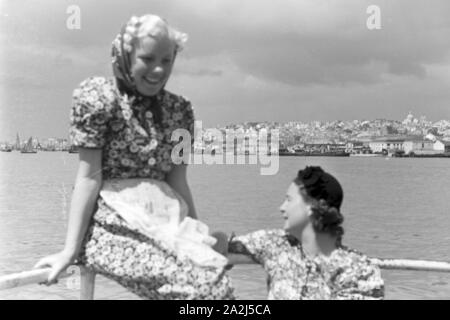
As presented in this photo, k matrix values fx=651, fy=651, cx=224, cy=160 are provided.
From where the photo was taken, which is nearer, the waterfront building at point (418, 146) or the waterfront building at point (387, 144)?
the waterfront building at point (387, 144)

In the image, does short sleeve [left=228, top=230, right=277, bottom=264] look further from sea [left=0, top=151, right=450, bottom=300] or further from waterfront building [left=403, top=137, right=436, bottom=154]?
waterfront building [left=403, top=137, right=436, bottom=154]

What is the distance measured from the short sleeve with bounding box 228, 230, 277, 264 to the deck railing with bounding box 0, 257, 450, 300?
45mm

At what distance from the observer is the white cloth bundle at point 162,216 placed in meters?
2.70

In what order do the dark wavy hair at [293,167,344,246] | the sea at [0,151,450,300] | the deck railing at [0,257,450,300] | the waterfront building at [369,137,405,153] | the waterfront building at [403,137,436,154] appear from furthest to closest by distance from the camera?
the waterfront building at [403,137,436,154] < the waterfront building at [369,137,405,153] < the sea at [0,151,450,300] < the dark wavy hair at [293,167,344,246] < the deck railing at [0,257,450,300]

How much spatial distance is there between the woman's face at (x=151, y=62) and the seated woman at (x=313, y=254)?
76 centimetres

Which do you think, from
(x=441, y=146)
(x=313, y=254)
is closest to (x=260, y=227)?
(x=313, y=254)

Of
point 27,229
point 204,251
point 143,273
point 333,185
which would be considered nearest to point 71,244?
point 143,273

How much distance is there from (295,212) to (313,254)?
218mm

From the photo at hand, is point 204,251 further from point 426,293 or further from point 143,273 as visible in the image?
point 426,293

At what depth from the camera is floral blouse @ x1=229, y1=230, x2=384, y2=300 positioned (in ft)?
9.46

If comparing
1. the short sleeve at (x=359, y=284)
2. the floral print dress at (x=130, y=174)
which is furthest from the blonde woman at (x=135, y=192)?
the short sleeve at (x=359, y=284)

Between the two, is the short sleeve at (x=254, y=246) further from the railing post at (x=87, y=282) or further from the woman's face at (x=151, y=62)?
the woman's face at (x=151, y=62)

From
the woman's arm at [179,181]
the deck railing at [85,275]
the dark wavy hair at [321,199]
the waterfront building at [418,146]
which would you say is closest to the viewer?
the deck railing at [85,275]

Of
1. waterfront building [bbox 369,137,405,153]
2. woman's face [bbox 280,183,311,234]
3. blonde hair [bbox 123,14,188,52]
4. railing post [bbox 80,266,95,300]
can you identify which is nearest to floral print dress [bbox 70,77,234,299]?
railing post [bbox 80,266,95,300]
